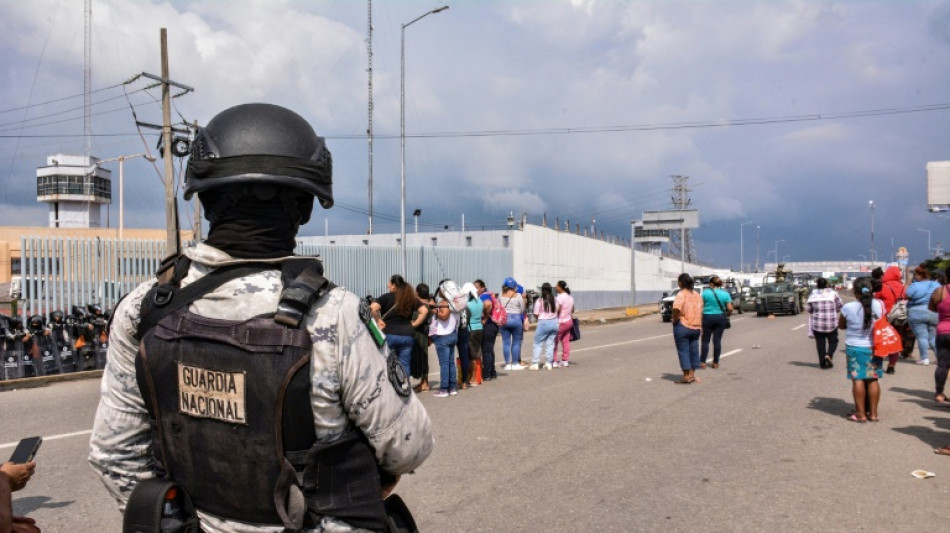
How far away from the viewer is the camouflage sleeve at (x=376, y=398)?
177 cm

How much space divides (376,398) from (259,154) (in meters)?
0.72

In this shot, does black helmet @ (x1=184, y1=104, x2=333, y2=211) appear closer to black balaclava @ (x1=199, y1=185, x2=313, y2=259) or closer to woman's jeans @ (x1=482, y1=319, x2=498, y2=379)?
black balaclava @ (x1=199, y1=185, x2=313, y2=259)

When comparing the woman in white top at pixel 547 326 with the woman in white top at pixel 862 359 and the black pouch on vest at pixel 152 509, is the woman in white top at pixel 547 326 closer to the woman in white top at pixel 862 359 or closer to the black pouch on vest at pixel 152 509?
the woman in white top at pixel 862 359

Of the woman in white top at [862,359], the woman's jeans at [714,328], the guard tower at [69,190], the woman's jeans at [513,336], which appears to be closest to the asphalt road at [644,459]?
the woman in white top at [862,359]

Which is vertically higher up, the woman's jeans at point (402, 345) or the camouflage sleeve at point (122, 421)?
the camouflage sleeve at point (122, 421)

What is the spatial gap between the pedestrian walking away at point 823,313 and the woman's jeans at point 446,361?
253 inches

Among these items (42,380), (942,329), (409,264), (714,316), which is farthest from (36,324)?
(409,264)

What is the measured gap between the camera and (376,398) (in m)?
1.80

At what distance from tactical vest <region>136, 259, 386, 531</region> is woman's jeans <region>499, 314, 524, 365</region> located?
12.1 m

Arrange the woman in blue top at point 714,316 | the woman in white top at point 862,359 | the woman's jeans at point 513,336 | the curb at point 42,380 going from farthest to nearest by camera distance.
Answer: the woman's jeans at point 513,336 < the woman in blue top at point 714,316 < the curb at point 42,380 < the woman in white top at point 862,359

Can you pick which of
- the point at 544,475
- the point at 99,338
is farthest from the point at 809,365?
the point at 99,338

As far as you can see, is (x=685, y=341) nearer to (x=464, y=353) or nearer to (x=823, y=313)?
(x=823, y=313)

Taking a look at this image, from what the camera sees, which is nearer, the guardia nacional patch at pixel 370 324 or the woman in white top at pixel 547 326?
the guardia nacional patch at pixel 370 324

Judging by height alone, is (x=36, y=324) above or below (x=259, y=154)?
below
